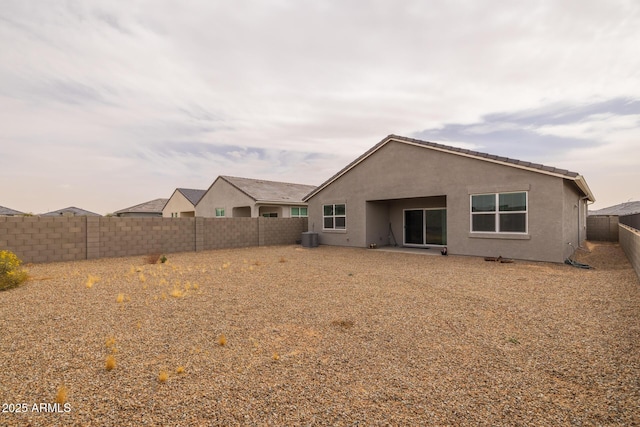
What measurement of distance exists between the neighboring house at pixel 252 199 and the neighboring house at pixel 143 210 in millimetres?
16689

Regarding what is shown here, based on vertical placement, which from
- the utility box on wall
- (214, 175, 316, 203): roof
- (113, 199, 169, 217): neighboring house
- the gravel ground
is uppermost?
(214, 175, 316, 203): roof

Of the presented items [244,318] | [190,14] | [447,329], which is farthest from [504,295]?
[190,14]

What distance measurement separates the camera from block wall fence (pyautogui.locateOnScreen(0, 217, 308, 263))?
13047mm

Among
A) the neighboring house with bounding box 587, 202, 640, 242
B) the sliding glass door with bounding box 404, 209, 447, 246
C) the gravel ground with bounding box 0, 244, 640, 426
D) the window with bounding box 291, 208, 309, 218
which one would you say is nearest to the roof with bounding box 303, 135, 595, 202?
the sliding glass door with bounding box 404, 209, 447, 246

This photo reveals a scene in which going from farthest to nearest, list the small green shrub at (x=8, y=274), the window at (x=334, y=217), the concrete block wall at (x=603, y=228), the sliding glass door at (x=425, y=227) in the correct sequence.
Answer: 1. the concrete block wall at (x=603, y=228)
2. the window at (x=334, y=217)
3. the sliding glass door at (x=425, y=227)
4. the small green shrub at (x=8, y=274)

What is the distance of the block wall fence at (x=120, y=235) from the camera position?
13047mm

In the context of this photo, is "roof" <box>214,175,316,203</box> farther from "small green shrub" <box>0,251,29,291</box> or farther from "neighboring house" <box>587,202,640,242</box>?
"neighboring house" <box>587,202,640,242</box>

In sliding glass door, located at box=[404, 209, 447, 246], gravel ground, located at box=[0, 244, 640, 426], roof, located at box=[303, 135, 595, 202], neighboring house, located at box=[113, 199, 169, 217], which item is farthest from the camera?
neighboring house, located at box=[113, 199, 169, 217]

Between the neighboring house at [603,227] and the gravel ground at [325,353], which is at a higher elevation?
the neighboring house at [603,227]

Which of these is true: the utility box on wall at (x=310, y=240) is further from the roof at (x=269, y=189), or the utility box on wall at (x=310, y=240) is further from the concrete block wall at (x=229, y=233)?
the roof at (x=269, y=189)

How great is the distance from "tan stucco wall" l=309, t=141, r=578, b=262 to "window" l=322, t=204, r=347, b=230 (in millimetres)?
362

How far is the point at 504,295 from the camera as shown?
7805 millimetres

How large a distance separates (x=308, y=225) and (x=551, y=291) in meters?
16.1

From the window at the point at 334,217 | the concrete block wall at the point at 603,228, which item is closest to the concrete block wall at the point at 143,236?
the window at the point at 334,217
